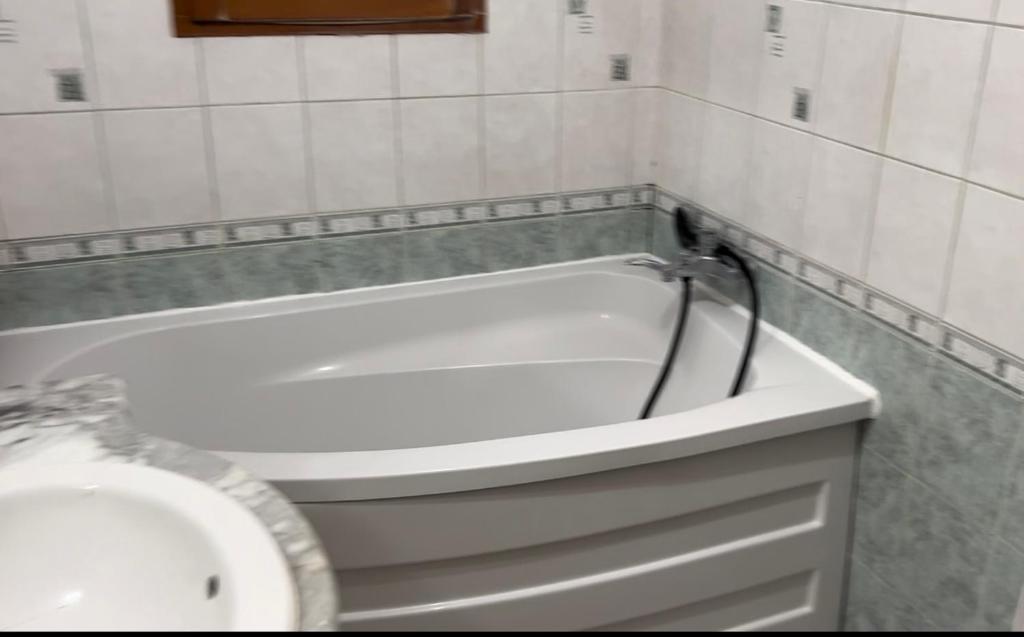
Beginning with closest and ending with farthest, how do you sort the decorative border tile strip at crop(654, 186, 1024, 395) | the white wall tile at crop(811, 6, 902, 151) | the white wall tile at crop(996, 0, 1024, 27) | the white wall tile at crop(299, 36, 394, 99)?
the white wall tile at crop(996, 0, 1024, 27)
the decorative border tile strip at crop(654, 186, 1024, 395)
the white wall tile at crop(811, 6, 902, 151)
the white wall tile at crop(299, 36, 394, 99)

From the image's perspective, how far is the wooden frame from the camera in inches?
69.6

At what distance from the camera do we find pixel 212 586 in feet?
2.91

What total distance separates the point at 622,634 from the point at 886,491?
56cm

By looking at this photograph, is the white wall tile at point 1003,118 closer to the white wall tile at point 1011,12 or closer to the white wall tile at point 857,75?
the white wall tile at point 1011,12

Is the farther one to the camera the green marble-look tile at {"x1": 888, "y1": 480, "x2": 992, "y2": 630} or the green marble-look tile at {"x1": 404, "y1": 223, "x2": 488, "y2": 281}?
the green marble-look tile at {"x1": 404, "y1": 223, "x2": 488, "y2": 281}

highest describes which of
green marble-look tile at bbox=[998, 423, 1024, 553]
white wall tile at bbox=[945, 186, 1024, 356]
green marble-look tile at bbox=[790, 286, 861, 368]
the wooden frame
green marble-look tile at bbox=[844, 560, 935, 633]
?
the wooden frame

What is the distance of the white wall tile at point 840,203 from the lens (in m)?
1.56

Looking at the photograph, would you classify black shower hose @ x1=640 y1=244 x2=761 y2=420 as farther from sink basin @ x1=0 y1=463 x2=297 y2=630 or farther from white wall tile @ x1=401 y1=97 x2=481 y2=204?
sink basin @ x1=0 y1=463 x2=297 y2=630

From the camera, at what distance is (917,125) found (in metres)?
1.43

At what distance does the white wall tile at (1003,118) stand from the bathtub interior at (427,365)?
684 mm

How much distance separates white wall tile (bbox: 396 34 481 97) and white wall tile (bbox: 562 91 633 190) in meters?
0.26

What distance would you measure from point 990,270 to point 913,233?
160 mm

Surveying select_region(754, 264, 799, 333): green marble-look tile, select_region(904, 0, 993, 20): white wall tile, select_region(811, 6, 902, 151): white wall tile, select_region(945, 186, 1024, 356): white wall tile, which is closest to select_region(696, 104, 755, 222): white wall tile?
select_region(754, 264, 799, 333): green marble-look tile

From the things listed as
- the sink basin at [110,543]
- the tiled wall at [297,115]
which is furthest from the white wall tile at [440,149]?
the sink basin at [110,543]
